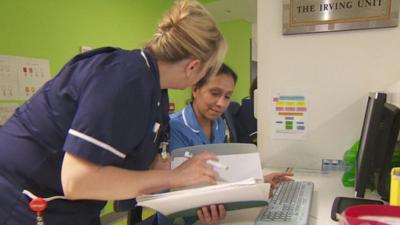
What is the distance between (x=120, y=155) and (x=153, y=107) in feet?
0.53

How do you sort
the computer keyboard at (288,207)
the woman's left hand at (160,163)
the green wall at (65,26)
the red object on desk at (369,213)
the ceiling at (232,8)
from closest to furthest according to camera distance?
the red object on desk at (369,213)
the computer keyboard at (288,207)
the woman's left hand at (160,163)
the green wall at (65,26)
the ceiling at (232,8)

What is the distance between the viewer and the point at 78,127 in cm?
67

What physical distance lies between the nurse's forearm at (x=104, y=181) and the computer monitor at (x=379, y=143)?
1.98 ft

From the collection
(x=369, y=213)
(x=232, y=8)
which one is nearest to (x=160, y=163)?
(x=369, y=213)

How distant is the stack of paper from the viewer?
0.69 metres

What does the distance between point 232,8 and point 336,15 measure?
2.81 m

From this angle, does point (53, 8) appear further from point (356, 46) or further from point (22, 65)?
point (356, 46)

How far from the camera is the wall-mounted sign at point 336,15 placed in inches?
53.6

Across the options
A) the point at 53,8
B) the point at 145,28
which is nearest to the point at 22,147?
the point at 53,8

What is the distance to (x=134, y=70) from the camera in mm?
749

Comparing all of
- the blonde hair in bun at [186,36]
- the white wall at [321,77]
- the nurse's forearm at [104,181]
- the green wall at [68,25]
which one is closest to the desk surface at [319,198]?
the white wall at [321,77]

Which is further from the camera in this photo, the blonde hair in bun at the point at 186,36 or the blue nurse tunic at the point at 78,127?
the blonde hair in bun at the point at 186,36

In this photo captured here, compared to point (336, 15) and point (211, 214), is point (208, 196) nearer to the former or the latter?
point (211, 214)

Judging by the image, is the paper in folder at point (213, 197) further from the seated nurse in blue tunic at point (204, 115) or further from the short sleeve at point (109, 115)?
the seated nurse in blue tunic at point (204, 115)
